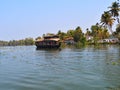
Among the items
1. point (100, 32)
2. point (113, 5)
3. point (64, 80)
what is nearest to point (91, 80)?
point (64, 80)

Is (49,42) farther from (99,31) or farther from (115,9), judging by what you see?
(99,31)

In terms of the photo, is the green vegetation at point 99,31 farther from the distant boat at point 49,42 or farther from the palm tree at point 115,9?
the distant boat at point 49,42

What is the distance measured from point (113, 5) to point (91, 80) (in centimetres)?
10571

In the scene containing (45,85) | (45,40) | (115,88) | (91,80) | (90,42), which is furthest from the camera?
(90,42)

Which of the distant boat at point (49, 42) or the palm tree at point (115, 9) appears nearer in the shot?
the distant boat at point (49, 42)

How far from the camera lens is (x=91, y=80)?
22.1 meters

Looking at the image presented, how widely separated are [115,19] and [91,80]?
11406 centimetres

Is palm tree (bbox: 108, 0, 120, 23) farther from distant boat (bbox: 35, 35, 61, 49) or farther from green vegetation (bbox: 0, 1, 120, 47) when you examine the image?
distant boat (bbox: 35, 35, 61, 49)

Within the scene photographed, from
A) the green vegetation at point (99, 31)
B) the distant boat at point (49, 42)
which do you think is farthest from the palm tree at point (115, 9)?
the distant boat at point (49, 42)

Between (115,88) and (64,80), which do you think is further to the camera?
(64,80)

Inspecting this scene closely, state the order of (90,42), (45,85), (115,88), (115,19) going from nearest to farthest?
1. (115,88)
2. (45,85)
3. (115,19)
4. (90,42)

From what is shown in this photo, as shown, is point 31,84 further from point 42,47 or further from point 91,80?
point 42,47

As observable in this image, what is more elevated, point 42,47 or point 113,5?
point 113,5

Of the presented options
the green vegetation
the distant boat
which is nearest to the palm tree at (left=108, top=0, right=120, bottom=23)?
the green vegetation
